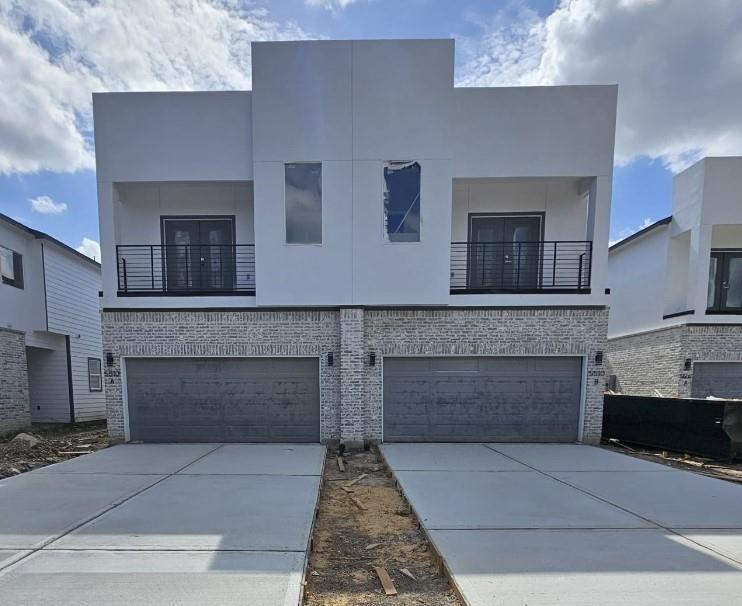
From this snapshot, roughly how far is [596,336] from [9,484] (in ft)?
35.3

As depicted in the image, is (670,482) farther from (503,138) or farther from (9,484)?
(9,484)

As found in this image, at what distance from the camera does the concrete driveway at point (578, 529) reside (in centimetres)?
290

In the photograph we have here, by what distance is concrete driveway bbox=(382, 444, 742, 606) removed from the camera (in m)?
2.90

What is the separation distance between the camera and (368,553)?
12.0 feet

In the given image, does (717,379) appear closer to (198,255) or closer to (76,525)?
(76,525)

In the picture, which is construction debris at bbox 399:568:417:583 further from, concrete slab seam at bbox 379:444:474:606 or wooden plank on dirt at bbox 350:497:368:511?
wooden plank on dirt at bbox 350:497:368:511

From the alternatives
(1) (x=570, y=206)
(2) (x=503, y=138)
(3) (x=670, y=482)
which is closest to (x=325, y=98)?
(2) (x=503, y=138)

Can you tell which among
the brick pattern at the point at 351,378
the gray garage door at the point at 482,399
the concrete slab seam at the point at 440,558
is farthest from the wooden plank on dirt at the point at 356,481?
the gray garage door at the point at 482,399

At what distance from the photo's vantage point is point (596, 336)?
309 inches

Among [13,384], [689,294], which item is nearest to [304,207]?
[13,384]

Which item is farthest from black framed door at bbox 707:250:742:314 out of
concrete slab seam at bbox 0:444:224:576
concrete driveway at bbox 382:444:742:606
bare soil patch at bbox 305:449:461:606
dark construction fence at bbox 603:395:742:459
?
concrete slab seam at bbox 0:444:224:576

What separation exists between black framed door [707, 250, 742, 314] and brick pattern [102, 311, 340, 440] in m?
11.0

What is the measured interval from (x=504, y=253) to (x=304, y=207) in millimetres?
4822

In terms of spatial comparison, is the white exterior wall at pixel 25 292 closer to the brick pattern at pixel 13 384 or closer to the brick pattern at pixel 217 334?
the brick pattern at pixel 13 384
